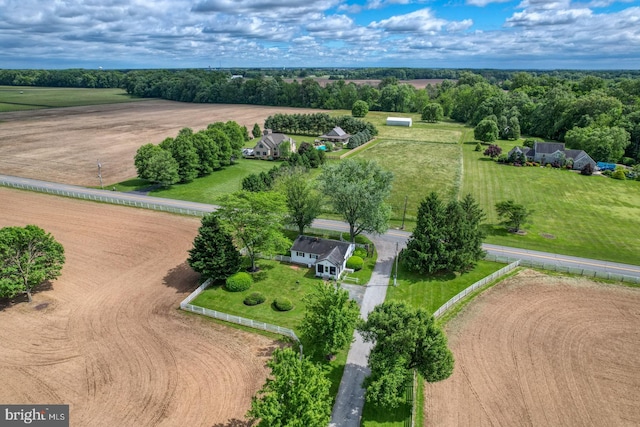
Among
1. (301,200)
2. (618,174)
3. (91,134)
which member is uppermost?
(91,134)

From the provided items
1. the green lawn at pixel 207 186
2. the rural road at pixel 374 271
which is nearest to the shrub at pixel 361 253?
the rural road at pixel 374 271

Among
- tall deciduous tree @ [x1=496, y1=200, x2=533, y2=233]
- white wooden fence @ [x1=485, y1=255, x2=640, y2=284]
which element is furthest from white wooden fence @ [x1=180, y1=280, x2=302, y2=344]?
tall deciduous tree @ [x1=496, y1=200, x2=533, y2=233]

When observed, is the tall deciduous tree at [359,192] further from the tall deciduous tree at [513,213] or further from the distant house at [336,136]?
the distant house at [336,136]

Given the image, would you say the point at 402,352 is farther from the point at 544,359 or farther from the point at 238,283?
Result: the point at 238,283

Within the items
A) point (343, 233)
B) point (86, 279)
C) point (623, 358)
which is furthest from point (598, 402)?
point (86, 279)

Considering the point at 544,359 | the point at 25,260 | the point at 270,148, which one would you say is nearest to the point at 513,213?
the point at 544,359

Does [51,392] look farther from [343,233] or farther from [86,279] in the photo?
[343,233]
